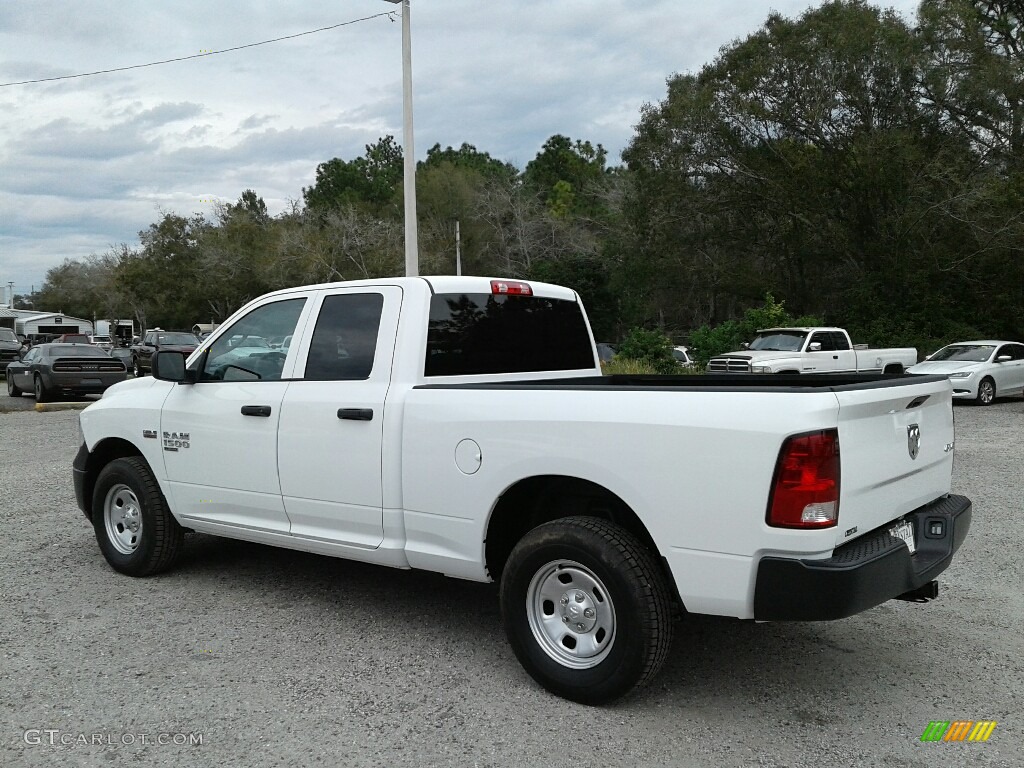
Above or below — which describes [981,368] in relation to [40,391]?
above

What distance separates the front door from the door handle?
0.55 metres

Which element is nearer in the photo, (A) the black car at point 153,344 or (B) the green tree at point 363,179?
(A) the black car at point 153,344

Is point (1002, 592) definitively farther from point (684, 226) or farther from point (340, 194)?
point (340, 194)

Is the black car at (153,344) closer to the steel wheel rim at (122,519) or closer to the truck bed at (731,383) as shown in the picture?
the steel wheel rim at (122,519)

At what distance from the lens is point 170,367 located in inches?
216

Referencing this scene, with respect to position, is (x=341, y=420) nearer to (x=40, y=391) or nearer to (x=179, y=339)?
(x=40, y=391)

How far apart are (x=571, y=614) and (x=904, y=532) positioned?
1.57 metres

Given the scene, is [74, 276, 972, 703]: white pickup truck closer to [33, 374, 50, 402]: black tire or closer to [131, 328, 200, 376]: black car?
[33, 374, 50, 402]: black tire

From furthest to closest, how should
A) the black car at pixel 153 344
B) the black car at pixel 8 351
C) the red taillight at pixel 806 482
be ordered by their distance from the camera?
the black car at pixel 153 344, the black car at pixel 8 351, the red taillight at pixel 806 482

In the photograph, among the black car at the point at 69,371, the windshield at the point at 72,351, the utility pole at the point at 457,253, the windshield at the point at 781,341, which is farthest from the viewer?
the utility pole at the point at 457,253

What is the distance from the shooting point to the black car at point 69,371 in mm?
20188

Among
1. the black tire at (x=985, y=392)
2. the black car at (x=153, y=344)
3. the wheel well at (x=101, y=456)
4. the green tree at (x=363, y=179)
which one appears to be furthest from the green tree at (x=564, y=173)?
the wheel well at (x=101, y=456)

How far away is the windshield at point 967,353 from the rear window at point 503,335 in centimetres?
1722

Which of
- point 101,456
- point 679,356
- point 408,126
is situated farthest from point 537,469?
point 679,356
